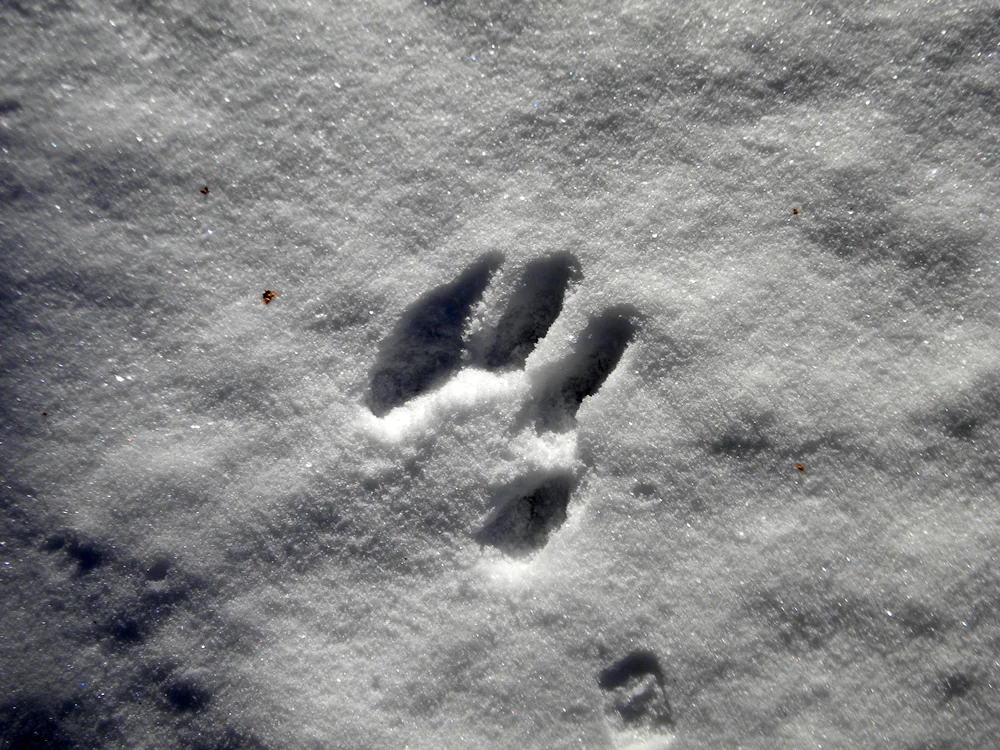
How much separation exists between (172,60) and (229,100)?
147 mm

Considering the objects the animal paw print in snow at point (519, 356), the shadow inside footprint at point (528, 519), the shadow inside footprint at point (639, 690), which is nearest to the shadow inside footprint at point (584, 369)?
the animal paw print in snow at point (519, 356)

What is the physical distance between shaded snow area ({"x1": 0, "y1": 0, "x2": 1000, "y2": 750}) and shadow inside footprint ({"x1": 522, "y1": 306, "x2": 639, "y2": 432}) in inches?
0.4

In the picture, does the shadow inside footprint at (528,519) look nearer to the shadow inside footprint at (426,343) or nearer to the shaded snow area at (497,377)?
the shaded snow area at (497,377)

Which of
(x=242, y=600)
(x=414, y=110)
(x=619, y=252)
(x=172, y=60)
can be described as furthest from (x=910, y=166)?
(x=242, y=600)

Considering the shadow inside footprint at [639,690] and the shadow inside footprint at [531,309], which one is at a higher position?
the shadow inside footprint at [531,309]

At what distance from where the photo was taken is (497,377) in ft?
4.43

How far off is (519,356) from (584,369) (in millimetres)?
148

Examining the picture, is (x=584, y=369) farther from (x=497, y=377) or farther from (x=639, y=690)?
(x=639, y=690)

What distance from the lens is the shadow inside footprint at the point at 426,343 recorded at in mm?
1339

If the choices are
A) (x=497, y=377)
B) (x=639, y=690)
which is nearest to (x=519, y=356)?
(x=497, y=377)

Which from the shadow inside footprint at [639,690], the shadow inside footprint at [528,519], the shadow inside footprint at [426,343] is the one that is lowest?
the shadow inside footprint at [639,690]

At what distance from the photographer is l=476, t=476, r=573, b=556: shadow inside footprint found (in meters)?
1.34

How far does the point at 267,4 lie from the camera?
131cm

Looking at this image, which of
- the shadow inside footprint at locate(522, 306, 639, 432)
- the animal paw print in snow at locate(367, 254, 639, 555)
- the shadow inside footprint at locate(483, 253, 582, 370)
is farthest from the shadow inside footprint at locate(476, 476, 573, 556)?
the shadow inside footprint at locate(483, 253, 582, 370)
